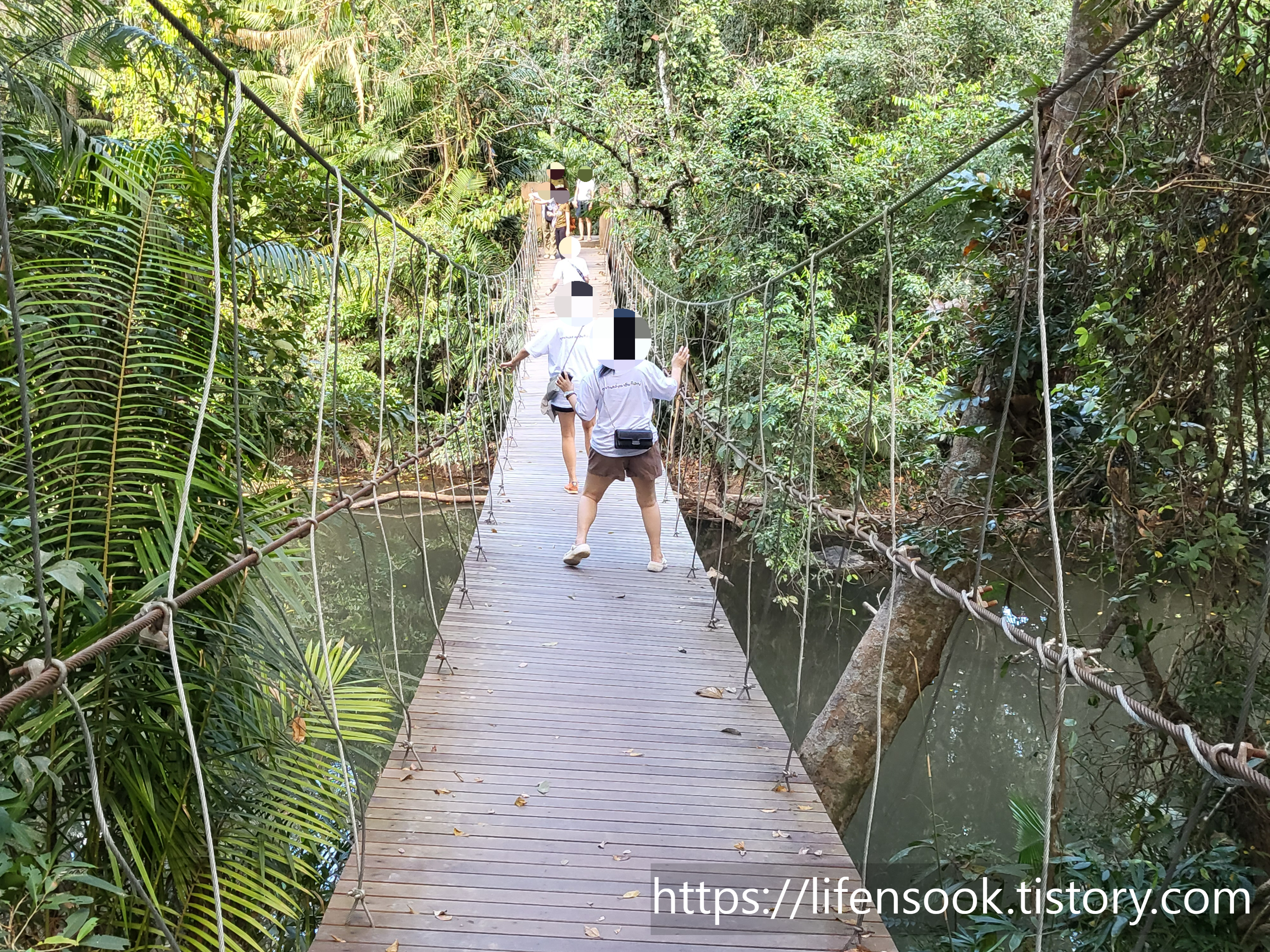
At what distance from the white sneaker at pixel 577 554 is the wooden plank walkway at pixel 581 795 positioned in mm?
128

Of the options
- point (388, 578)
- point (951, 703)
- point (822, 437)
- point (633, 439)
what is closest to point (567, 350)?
point (633, 439)

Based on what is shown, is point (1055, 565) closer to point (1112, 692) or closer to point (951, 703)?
point (1112, 692)

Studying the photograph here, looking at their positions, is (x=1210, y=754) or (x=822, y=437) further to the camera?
(x=822, y=437)

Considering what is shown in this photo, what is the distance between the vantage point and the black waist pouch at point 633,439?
3045 mm

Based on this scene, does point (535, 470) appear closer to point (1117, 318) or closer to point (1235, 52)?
point (1117, 318)

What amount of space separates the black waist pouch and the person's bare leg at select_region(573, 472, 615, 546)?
16 centimetres

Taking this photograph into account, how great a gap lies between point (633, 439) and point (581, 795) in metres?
1.38

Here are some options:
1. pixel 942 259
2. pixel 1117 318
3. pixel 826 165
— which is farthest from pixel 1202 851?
pixel 826 165

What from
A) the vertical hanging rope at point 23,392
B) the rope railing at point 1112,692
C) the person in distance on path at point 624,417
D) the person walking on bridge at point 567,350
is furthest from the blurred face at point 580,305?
the vertical hanging rope at point 23,392

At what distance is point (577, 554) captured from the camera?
3283 millimetres

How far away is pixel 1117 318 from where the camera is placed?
197 cm

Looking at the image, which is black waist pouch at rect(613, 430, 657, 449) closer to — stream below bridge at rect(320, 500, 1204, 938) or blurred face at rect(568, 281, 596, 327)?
stream below bridge at rect(320, 500, 1204, 938)

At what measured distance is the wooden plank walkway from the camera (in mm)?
1517

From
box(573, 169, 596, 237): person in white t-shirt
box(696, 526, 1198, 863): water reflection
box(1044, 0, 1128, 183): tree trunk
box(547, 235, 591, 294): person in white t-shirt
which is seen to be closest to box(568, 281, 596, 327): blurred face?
box(547, 235, 591, 294): person in white t-shirt
